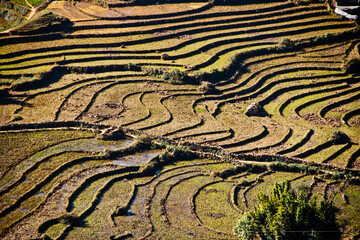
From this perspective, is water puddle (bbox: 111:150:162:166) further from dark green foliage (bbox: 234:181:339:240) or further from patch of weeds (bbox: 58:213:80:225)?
dark green foliage (bbox: 234:181:339:240)

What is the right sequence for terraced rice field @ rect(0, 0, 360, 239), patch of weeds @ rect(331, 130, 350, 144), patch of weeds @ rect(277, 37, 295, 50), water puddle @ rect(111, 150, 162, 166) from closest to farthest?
terraced rice field @ rect(0, 0, 360, 239), water puddle @ rect(111, 150, 162, 166), patch of weeds @ rect(331, 130, 350, 144), patch of weeds @ rect(277, 37, 295, 50)

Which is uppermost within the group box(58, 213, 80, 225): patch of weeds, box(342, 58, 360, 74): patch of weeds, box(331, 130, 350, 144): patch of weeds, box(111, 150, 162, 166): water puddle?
box(342, 58, 360, 74): patch of weeds

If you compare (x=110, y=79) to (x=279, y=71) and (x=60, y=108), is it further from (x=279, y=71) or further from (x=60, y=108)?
(x=279, y=71)

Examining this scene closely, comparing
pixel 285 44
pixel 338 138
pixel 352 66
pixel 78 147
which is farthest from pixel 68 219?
pixel 285 44

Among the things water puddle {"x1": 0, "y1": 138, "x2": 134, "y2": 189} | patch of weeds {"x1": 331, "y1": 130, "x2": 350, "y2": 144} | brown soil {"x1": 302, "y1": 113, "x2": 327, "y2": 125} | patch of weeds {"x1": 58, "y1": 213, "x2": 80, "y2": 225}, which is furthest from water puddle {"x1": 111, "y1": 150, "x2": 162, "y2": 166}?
brown soil {"x1": 302, "y1": 113, "x2": 327, "y2": 125}

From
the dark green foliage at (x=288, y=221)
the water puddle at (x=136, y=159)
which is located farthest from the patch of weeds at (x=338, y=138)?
the water puddle at (x=136, y=159)

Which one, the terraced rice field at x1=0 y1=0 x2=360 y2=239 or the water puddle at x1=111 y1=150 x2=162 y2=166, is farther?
the water puddle at x1=111 y1=150 x2=162 y2=166

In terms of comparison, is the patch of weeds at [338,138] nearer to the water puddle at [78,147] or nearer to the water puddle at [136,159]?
the water puddle at [136,159]
